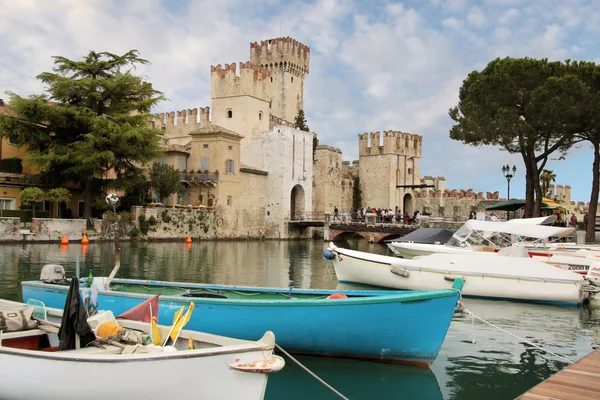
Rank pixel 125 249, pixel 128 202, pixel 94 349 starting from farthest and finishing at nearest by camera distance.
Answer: pixel 128 202, pixel 125 249, pixel 94 349

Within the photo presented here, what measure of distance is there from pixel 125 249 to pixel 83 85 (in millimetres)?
11195

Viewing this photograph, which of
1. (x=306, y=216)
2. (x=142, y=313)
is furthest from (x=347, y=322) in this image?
(x=306, y=216)

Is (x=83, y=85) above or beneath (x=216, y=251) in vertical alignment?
above

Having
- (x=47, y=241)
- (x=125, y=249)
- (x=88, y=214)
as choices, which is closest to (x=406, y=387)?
(x=125, y=249)

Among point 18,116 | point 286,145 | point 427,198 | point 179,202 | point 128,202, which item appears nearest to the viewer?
point 18,116

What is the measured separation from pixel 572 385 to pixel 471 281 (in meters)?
8.09

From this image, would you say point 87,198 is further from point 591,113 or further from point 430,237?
point 591,113

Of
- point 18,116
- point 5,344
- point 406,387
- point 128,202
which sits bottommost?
point 406,387

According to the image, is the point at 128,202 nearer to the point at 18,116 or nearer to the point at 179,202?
the point at 179,202

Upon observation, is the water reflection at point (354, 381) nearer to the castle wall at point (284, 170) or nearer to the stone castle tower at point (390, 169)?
the castle wall at point (284, 170)

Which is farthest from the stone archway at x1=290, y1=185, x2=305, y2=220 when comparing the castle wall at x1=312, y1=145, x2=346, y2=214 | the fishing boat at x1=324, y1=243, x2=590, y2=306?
the fishing boat at x1=324, y1=243, x2=590, y2=306

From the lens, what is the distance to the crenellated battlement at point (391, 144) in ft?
181

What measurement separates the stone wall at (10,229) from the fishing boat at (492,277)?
67.9ft

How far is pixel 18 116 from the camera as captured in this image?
32.4m
